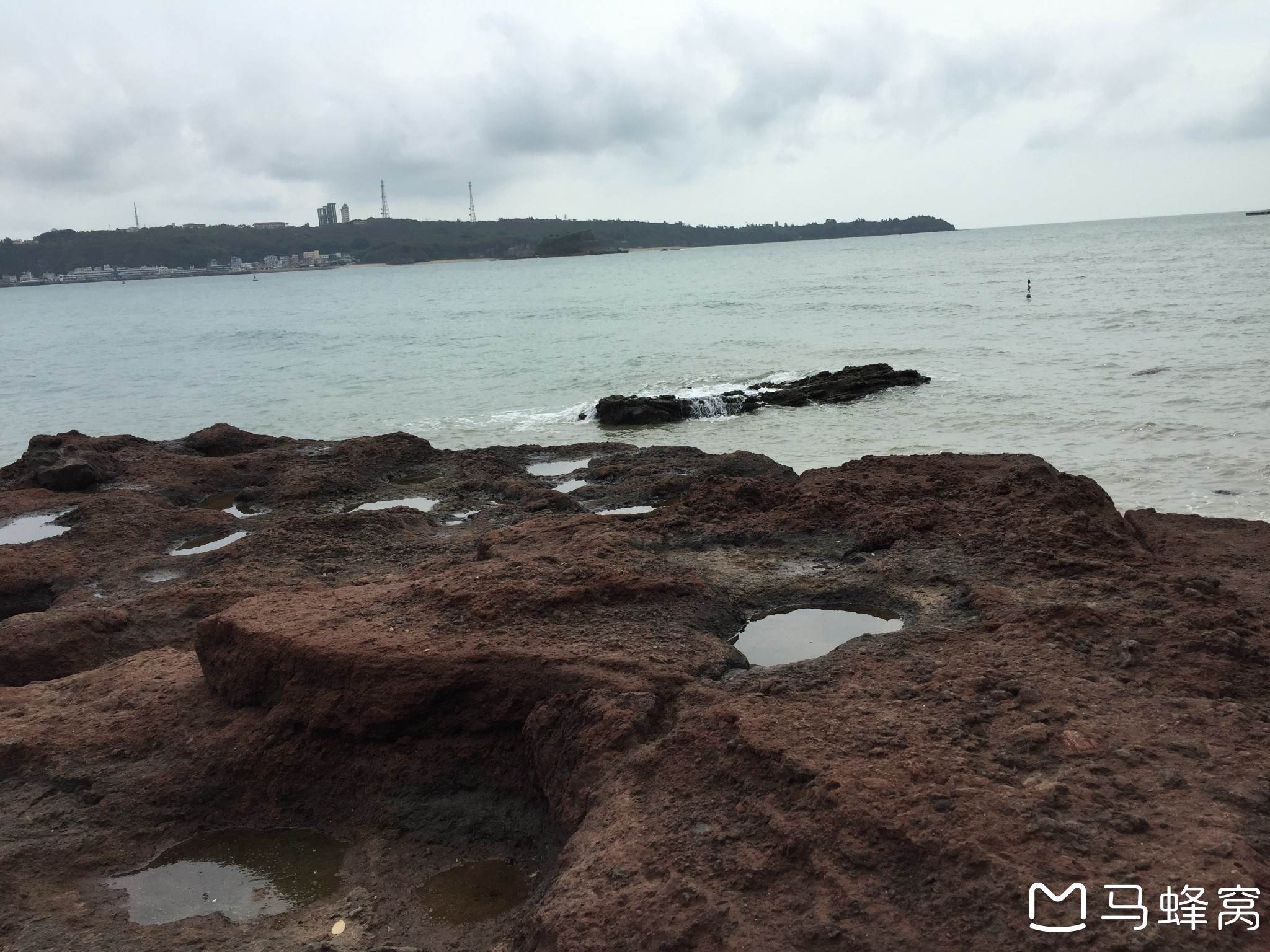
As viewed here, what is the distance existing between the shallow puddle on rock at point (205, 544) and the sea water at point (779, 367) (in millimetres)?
7573

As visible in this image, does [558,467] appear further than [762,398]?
No

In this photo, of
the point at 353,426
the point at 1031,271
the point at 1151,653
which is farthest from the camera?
the point at 1031,271

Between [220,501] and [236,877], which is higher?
[220,501]

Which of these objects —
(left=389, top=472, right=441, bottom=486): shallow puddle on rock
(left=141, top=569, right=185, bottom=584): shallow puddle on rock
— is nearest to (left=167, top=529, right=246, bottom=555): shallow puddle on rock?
(left=141, top=569, right=185, bottom=584): shallow puddle on rock

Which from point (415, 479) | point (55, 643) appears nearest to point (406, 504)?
point (415, 479)

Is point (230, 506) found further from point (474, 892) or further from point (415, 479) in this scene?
point (474, 892)

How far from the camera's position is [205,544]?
9.29m

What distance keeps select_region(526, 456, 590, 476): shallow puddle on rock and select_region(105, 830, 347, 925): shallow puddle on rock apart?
25.2ft

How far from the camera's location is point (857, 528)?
7086 mm

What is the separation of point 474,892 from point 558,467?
875 cm

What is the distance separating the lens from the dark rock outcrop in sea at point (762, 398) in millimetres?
17828

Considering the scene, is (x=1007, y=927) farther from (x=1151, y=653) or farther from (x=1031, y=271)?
(x=1031, y=271)

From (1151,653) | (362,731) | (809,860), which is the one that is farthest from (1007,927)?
(362,731)

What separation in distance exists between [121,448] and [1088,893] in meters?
13.5
